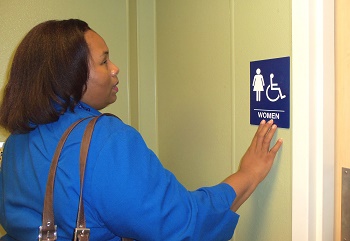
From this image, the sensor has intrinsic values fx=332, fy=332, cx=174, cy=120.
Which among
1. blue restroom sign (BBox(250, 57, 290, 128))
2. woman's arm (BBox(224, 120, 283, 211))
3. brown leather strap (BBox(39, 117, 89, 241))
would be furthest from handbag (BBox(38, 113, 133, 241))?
blue restroom sign (BBox(250, 57, 290, 128))

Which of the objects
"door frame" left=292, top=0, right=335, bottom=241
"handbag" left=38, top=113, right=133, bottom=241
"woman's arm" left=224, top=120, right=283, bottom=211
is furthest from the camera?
"woman's arm" left=224, top=120, right=283, bottom=211

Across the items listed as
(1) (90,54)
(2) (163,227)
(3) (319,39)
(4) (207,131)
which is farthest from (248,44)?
(2) (163,227)

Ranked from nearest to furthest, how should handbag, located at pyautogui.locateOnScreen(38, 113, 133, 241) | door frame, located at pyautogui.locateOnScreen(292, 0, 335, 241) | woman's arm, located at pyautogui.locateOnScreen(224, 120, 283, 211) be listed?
handbag, located at pyautogui.locateOnScreen(38, 113, 133, 241) → door frame, located at pyautogui.locateOnScreen(292, 0, 335, 241) → woman's arm, located at pyautogui.locateOnScreen(224, 120, 283, 211)

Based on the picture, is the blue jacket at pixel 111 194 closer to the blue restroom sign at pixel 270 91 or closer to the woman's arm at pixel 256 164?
the woman's arm at pixel 256 164

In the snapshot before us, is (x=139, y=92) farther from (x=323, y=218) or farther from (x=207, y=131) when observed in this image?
(x=323, y=218)

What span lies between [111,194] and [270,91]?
0.57 metres

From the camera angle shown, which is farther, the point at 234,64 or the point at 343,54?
the point at 234,64

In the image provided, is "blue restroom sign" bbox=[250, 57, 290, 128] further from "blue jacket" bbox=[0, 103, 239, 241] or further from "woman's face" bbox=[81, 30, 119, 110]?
"woman's face" bbox=[81, 30, 119, 110]

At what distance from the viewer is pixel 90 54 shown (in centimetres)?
92

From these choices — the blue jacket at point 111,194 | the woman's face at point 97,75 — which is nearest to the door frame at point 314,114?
the blue jacket at point 111,194

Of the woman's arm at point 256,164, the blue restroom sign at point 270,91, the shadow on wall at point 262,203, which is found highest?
the blue restroom sign at point 270,91

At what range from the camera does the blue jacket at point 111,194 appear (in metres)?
0.78

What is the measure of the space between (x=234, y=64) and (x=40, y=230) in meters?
0.80

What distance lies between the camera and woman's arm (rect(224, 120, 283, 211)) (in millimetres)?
980
